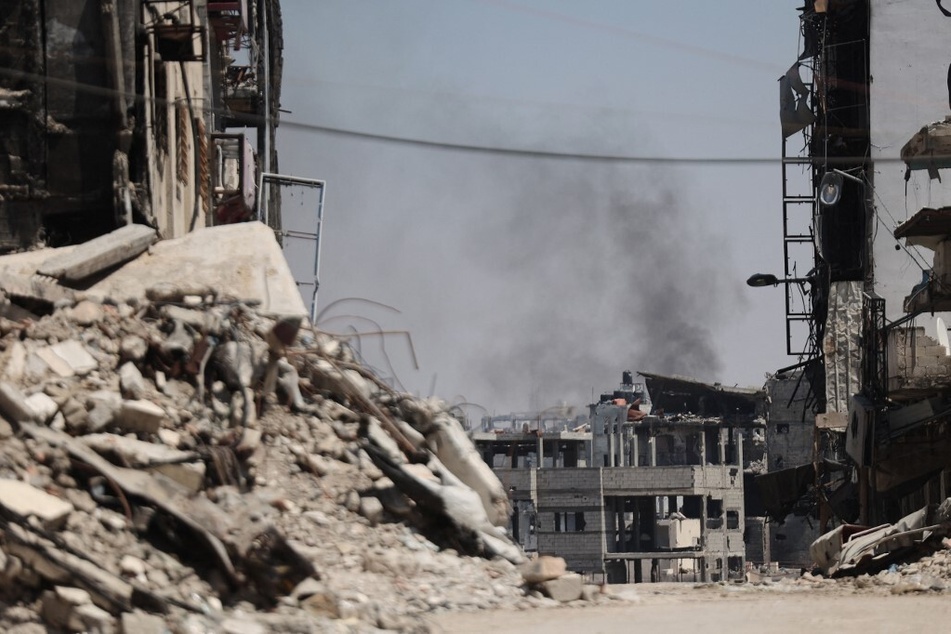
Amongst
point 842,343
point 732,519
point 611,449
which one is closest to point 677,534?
point 732,519

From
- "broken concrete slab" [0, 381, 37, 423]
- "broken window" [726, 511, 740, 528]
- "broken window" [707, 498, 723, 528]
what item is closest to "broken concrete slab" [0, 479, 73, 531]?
"broken concrete slab" [0, 381, 37, 423]

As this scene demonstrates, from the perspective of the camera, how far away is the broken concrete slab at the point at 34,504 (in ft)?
30.6

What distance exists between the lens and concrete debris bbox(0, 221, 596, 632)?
936cm

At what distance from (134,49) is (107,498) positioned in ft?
40.8

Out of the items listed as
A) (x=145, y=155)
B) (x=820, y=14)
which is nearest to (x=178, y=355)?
(x=145, y=155)

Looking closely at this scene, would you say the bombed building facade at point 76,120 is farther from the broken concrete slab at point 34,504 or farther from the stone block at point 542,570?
the broken concrete slab at point 34,504

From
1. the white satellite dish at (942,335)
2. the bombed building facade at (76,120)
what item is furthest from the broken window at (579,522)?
the bombed building facade at (76,120)

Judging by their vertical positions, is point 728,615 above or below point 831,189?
below

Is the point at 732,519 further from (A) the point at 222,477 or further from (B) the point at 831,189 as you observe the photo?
(A) the point at 222,477

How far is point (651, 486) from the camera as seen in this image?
182ft

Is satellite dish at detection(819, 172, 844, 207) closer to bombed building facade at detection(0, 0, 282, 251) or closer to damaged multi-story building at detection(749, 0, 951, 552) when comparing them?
damaged multi-story building at detection(749, 0, 951, 552)

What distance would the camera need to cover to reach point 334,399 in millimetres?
14016

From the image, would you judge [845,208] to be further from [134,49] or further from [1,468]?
[1,468]

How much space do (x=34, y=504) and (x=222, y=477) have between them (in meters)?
2.18
